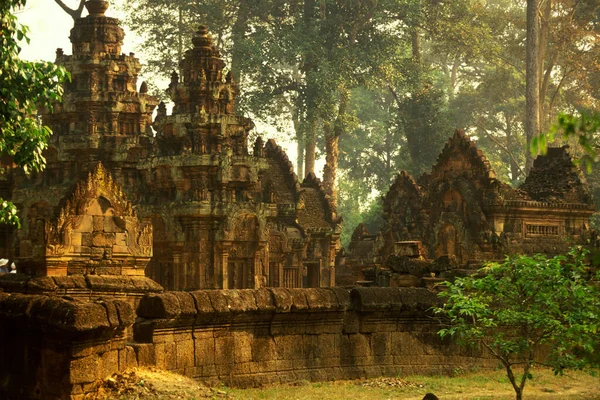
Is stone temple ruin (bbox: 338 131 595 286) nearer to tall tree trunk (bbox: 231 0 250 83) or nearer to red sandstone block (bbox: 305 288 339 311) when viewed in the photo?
red sandstone block (bbox: 305 288 339 311)

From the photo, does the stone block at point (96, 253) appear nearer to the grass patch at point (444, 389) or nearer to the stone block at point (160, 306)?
the stone block at point (160, 306)

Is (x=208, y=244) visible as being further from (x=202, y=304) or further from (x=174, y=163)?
(x=202, y=304)

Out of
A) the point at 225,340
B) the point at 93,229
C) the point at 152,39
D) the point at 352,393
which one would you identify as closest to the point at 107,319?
the point at 225,340

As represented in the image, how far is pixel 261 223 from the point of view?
26828 millimetres

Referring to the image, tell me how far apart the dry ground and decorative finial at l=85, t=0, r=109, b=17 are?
822 inches

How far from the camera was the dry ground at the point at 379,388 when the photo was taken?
31.2ft

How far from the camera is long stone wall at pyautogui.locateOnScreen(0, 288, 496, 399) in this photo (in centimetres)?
922

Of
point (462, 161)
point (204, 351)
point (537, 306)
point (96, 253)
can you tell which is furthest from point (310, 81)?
point (537, 306)

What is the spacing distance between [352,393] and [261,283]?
54.3 ft

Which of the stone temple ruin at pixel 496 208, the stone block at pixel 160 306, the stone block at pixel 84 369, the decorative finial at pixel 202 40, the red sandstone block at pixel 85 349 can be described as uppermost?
the decorative finial at pixel 202 40

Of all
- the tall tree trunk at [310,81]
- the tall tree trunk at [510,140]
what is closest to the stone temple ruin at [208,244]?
the tall tree trunk at [310,81]

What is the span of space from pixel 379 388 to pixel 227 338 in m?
1.73

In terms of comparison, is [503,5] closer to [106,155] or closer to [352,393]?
[106,155]

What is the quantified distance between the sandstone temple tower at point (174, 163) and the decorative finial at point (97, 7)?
0.03 metres
